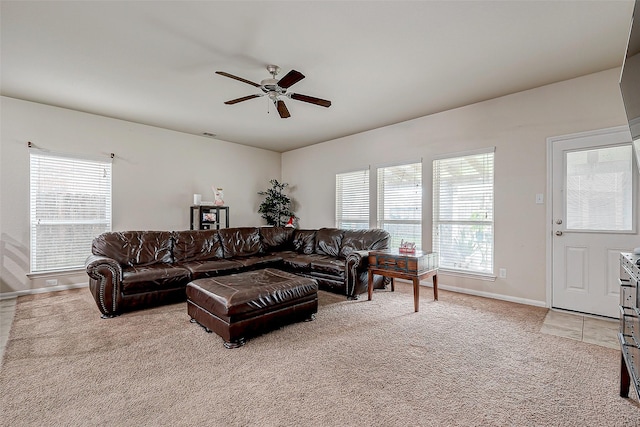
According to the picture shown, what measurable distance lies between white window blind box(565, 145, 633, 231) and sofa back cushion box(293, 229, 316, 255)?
3.62 m

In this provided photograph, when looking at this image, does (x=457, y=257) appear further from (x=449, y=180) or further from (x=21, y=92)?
(x=21, y=92)

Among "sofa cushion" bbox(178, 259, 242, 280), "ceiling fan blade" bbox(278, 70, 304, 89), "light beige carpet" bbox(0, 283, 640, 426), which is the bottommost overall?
"light beige carpet" bbox(0, 283, 640, 426)

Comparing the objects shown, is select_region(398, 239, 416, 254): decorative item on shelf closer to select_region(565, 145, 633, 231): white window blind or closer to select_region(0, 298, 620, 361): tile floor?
select_region(0, 298, 620, 361): tile floor

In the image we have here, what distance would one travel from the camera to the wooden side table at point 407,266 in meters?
3.36

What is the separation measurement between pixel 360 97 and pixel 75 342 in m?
4.05

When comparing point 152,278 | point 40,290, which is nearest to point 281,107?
point 152,278

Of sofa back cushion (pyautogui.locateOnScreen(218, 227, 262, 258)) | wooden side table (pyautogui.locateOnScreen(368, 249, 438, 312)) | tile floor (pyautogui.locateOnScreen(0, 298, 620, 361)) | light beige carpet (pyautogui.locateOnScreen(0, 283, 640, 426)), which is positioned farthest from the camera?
sofa back cushion (pyautogui.locateOnScreen(218, 227, 262, 258))

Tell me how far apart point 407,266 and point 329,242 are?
5.97 ft

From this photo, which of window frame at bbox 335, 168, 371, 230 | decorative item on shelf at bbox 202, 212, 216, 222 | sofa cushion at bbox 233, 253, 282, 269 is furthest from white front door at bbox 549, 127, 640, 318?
decorative item on shelf at bbox 202, 212, 216, 222

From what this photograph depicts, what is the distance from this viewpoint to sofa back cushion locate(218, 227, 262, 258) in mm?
4867

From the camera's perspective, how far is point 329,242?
502cm

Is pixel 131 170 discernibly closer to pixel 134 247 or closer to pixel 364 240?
pixel 134 247

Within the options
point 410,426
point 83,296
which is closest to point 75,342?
point 83,296

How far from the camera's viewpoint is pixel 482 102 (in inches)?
158
